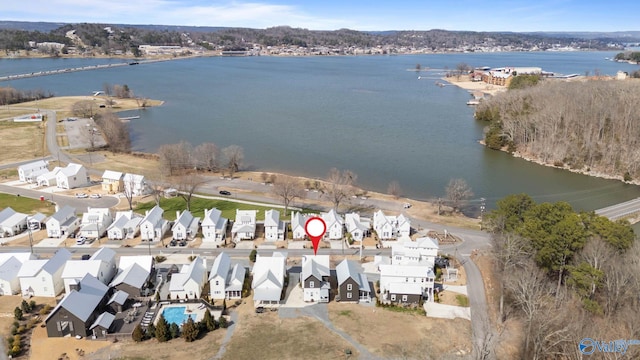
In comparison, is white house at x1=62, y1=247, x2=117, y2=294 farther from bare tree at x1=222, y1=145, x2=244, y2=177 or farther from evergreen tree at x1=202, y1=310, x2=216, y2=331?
bare tree at x1=222, y1=145, x2=244, y2=177

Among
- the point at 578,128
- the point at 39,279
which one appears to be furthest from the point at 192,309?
the point at 578,128

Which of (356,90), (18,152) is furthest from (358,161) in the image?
(356,90)

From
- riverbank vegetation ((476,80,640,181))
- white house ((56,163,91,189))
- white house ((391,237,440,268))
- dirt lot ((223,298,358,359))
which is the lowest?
dirt lot ((223,298,358,359))

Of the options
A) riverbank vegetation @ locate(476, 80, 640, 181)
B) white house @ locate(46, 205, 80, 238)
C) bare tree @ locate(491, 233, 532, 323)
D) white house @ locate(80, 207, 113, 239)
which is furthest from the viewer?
riverbank vegetation @ locate(476, 80, 640, 181)

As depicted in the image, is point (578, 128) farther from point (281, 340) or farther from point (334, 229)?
point (281, 340)

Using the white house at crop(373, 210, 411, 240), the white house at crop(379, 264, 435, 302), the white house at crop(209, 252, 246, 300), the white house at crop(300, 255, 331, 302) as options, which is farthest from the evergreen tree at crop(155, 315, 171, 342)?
the white house at crop(373, 210, 411, 240)

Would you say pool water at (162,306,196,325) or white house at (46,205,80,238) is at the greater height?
white house at (46,205,80,238)

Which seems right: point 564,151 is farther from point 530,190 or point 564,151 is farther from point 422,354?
point 422,354
